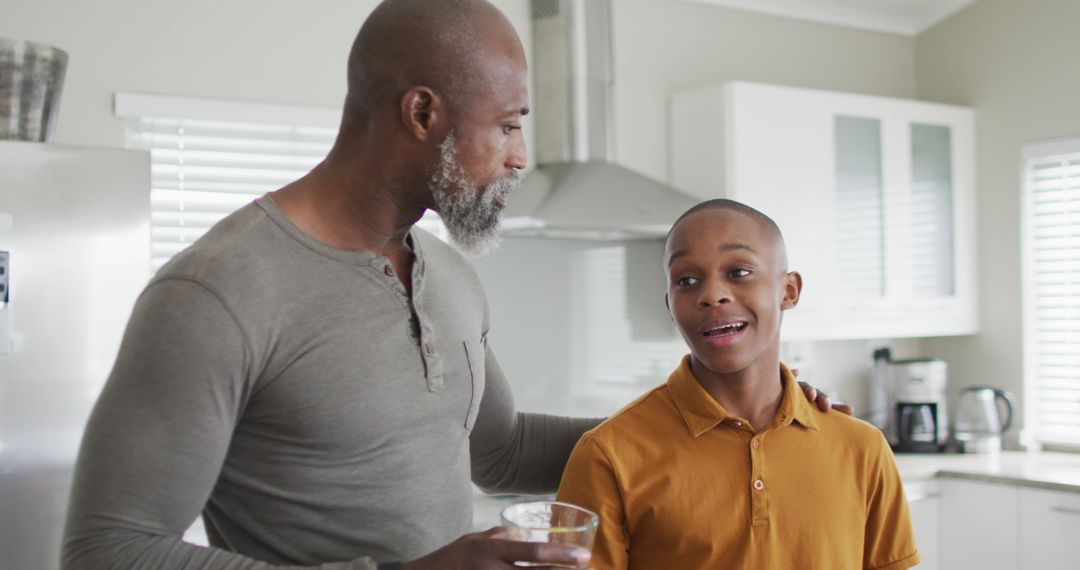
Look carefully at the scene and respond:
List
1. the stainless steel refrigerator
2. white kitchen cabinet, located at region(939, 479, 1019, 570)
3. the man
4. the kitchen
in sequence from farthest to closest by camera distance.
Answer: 1. white kitchen cabinet, located at region(939, 479, 1019, 570)
2. the kitchen
3. the stainless steel refrigerator
4. the man

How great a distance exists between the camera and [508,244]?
3.52m

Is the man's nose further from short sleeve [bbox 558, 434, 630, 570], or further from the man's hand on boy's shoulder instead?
the man's hand on boy's shoulder

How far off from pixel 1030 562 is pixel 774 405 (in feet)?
7.78

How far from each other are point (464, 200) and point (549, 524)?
42 centimetres

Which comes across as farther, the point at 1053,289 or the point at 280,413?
the point at 1053,289

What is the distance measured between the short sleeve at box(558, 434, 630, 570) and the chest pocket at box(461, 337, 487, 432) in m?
0.18

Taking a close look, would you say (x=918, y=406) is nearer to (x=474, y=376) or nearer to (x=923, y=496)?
(x=923, y=496)

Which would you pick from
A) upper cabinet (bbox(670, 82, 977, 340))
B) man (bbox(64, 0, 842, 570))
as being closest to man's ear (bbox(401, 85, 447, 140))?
man (bbox(64, 0, 842, 570))

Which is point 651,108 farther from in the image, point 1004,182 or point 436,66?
point 436,66

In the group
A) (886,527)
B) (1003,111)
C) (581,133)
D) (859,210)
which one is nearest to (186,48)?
(581,133)

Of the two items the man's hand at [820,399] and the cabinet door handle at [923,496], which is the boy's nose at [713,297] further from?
the cabinet door handle at [923,496]

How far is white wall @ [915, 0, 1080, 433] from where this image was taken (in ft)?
13.2

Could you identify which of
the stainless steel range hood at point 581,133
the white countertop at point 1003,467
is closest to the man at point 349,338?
the stainless steel range hood at point 581,133

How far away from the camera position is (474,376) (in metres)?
1.37
